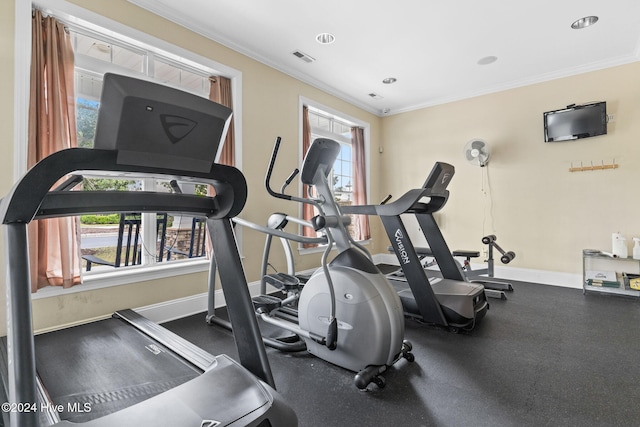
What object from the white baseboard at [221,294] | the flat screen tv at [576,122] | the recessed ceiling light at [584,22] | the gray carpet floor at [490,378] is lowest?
the gray carpet floor at [490,378]

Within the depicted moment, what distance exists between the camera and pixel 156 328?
2.40 metres

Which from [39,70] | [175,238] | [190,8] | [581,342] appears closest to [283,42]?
[190,8]

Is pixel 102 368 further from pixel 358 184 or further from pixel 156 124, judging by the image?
pixel 358 184

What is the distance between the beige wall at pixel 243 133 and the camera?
217 cm

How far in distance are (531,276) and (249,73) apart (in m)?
4.79

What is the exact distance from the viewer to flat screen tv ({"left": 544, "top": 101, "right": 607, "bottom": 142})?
→ 392 centimetres

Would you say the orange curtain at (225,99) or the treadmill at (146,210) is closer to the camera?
the treadmill at (146,210)

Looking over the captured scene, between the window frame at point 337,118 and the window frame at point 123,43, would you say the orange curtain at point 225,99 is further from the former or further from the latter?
the window frame at point 337,118

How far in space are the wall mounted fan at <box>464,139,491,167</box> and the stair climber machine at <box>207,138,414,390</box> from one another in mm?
3248

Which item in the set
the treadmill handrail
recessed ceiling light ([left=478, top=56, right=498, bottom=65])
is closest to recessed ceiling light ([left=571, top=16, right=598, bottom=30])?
recessed ceiling light ([left=478, top=56, right=498, bottom=65])

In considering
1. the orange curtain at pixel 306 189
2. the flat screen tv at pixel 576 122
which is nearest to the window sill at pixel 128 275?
the orange curtain at pixel 306 189

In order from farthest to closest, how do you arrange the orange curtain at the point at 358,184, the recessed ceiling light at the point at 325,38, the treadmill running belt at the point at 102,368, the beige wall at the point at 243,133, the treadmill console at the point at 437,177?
the orange curtain at the point at 358,184 → the recessed ceiling light at the point at 325,38 → the treadmill console at the point at 437,177 → the beige wall at the point at 243,133 → the treadmill running belt at the point at 102,368

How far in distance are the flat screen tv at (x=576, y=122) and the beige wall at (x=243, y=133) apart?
9.78ft

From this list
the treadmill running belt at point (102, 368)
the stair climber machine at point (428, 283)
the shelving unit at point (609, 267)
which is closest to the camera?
the treadmill running belt at point (102, 368)
